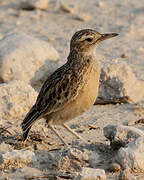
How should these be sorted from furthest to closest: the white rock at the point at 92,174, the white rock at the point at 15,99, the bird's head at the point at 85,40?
1. the white rock at the point at 15,99
2. the bird's head at the point at 85,40
3. the white rock at the point at 92,174

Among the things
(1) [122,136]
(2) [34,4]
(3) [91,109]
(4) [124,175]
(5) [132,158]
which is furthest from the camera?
(2) [34,4]

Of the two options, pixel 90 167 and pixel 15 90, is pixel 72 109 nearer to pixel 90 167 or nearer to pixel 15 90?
pixel 90 167

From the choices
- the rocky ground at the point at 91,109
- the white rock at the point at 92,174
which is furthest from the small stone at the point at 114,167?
the white rock at the point at 92,174

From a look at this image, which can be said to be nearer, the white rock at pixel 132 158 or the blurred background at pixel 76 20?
the white rock at pixel 132 158

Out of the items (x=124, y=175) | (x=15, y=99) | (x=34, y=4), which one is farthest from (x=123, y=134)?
(x=34, y=4)

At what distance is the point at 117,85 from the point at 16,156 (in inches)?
127

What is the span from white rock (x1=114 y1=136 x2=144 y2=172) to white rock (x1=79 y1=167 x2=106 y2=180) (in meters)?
0.39

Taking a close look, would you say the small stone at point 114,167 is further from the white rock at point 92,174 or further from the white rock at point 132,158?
the white rock at point 92,174

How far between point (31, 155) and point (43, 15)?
7222 millimetres

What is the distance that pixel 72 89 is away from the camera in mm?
7586

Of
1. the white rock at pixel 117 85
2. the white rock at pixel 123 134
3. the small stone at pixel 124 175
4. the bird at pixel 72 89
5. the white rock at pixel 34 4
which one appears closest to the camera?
the small stone at pixel 124 175

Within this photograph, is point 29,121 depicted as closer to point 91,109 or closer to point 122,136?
point 122,136

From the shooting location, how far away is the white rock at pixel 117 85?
32.1ft

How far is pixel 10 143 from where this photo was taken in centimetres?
785
